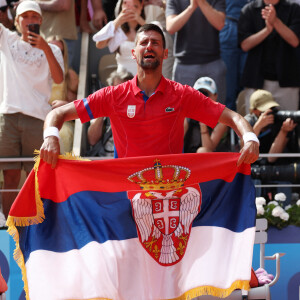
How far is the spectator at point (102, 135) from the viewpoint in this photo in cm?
813

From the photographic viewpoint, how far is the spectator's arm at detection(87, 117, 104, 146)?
8.23 m

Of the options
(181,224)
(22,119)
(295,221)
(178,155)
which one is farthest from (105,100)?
(295,221)

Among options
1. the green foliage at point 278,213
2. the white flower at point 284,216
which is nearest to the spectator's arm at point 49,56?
the green foliage at point 278,213

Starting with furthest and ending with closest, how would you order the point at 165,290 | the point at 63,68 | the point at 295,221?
the point at 63,68 < the point at 295,221 < the point at 165,290

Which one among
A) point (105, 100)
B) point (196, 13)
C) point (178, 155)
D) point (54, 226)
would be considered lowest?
point (54, 226)

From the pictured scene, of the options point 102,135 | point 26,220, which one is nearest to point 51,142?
point 26,220

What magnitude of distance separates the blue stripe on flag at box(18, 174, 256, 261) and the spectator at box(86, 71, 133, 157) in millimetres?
2374

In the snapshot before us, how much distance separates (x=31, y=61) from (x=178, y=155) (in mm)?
2819

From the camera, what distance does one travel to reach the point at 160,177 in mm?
5660

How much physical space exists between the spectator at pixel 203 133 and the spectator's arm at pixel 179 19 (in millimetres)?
743

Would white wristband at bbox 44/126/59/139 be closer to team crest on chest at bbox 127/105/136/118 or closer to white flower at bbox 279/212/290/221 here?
team crest on chest at bbox 127/105/136/118

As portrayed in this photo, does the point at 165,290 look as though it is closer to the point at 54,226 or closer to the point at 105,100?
the point at 54,226

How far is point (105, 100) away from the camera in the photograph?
19.4ft

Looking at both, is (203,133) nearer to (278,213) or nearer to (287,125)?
(287,125)
